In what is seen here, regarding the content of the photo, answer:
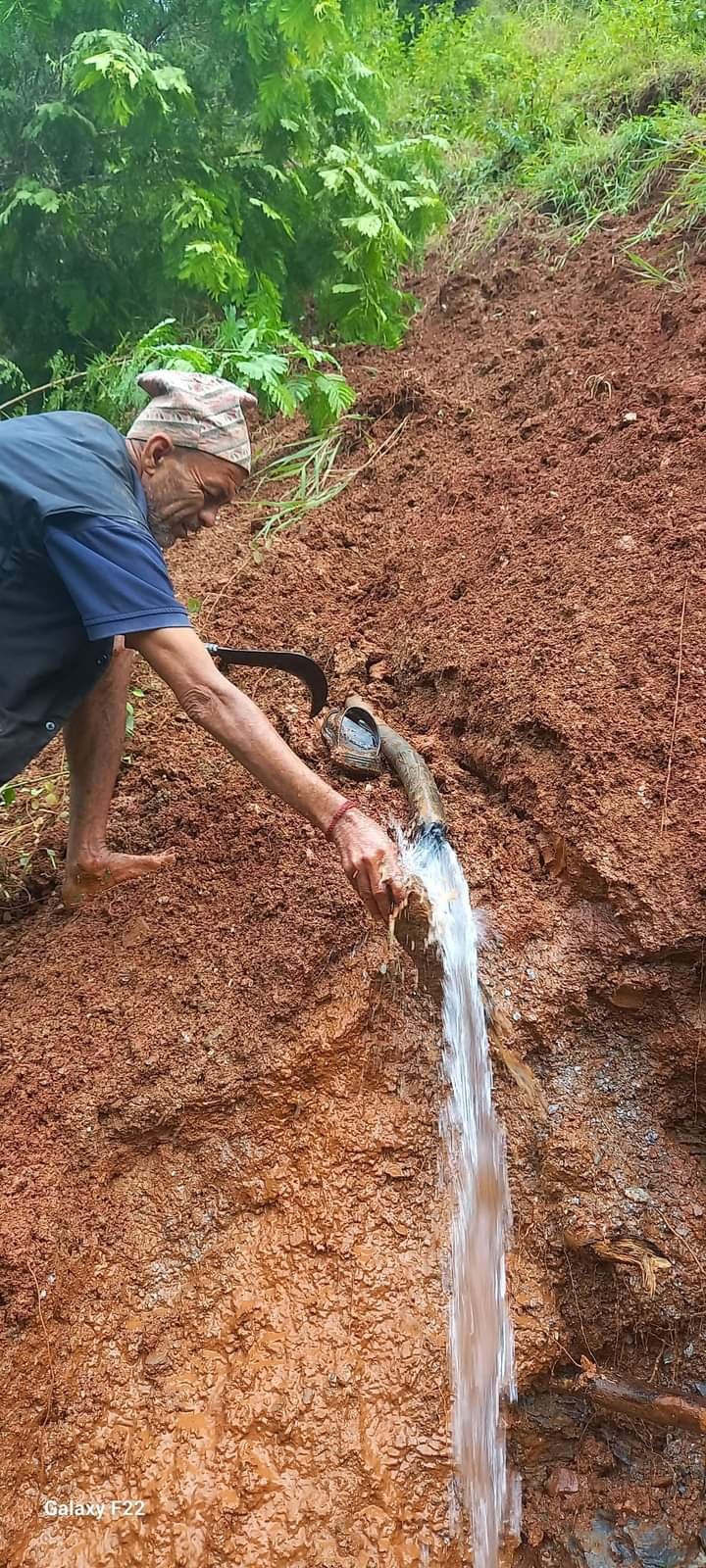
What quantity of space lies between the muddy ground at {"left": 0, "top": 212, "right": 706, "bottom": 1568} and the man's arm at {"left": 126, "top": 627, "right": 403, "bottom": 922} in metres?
0.49

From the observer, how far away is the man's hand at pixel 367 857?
174cm

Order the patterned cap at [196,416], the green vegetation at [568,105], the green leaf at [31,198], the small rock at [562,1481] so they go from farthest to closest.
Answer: the green vegetation at [568,105] → the green leaf at [31,198] → the patterned cap at [196,416] → the small rock at [562,1481]

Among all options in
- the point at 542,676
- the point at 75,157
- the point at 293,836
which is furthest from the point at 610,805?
the point at 75,157

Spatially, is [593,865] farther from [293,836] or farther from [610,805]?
[293,836]

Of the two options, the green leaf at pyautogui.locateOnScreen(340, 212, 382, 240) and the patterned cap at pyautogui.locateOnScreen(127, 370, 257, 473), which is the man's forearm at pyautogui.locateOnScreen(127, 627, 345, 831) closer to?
the patterned cap at pyautogui.locateOnScreen(127, 370, 257, 473)

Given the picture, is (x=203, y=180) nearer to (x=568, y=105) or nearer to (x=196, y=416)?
(x=196, y=416)

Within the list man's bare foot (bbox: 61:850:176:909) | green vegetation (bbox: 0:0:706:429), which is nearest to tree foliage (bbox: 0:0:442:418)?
green vegetation (bbox: 0:0:706:429)

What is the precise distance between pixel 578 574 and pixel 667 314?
147 centimetres

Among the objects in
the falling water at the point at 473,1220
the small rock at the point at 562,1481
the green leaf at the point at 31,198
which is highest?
the green leaf at the point at 31,198

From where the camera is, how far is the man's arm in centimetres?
175

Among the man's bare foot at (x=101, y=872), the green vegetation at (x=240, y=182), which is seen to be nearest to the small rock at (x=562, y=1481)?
the man's bare foot at (x=101, y=872)

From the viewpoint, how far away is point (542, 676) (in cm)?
250

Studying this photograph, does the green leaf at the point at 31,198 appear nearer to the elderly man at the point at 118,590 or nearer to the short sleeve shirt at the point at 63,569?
the elderly man at the point at 118,590

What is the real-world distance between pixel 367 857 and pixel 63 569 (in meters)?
0.81
